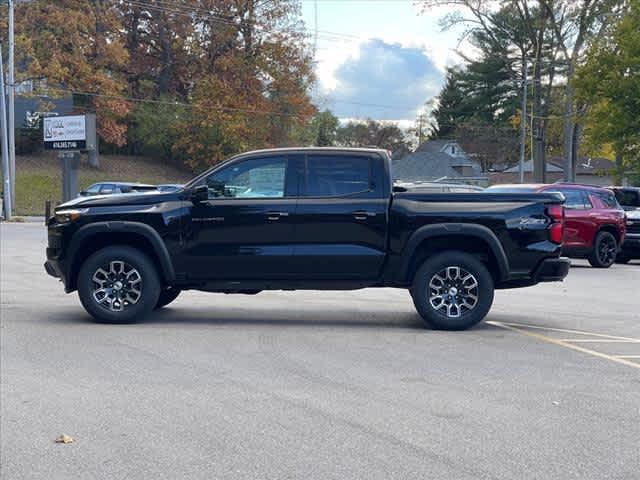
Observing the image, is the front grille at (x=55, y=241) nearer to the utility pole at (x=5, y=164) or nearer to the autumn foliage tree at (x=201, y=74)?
the utility pole at (x=5, y=164)

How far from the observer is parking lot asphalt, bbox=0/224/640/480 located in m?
5.62

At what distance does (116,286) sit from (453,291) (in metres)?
3.84

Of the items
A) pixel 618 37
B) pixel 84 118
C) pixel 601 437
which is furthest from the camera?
pixel 84 118

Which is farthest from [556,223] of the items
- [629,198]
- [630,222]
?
[629,198]

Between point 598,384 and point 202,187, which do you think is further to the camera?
point 202,187

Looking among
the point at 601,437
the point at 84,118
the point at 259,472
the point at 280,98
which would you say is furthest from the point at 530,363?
the point at 280,98

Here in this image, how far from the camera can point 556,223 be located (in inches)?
418

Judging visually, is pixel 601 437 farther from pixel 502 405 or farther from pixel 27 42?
pixel 27 42

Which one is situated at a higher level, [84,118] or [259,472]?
[84,118]

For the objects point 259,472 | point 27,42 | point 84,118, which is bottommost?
point 259,472

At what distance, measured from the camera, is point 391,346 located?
31.2ft

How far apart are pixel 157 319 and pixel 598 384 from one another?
18.0ft

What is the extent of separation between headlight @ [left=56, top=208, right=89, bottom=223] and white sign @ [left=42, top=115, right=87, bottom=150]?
33.1m

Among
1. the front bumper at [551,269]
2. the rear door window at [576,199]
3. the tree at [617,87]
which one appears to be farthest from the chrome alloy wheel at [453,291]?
the tree at [617,87]
